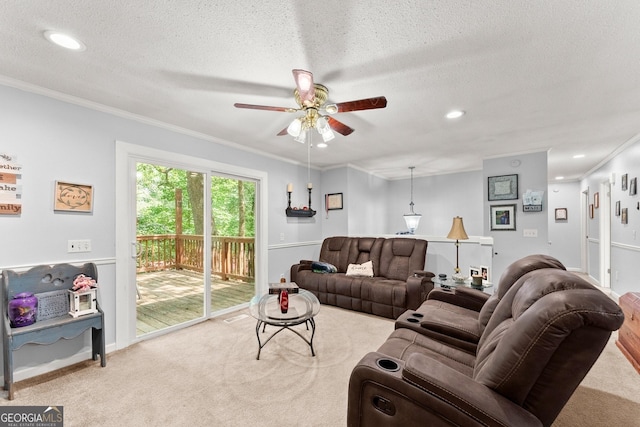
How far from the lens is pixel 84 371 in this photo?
235cm

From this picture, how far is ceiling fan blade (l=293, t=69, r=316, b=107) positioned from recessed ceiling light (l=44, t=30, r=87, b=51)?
4.62 ft

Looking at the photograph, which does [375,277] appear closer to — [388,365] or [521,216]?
[521,216]

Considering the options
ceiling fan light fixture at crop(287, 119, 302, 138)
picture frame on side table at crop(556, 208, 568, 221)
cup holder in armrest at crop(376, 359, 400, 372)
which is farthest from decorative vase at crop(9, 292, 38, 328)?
picture frame on side table at crop(556, 208, 568, 221)

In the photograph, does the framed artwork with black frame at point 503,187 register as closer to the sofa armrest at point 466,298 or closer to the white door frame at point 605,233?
the white door frame at point 605,233

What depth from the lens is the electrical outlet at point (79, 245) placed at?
2.49 m

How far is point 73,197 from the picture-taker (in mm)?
2508

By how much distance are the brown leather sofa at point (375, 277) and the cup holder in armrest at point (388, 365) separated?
2.28 metres

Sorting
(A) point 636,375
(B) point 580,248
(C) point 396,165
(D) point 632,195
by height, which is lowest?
(A) point 636,375

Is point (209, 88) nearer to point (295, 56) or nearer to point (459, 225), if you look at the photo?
point (295, 56)

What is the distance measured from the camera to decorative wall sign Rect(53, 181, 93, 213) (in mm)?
2428

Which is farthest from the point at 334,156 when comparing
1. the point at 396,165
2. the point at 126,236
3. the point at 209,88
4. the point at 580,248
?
the point at 580,248

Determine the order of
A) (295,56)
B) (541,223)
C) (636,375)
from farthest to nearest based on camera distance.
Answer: (541,223) → (636,375) → (295,56)

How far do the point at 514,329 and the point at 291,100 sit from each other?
7.80 ft

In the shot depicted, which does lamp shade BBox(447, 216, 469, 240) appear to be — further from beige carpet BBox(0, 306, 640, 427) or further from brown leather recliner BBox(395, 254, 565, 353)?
beige carpet BBox(0, 306, 640, 427)
